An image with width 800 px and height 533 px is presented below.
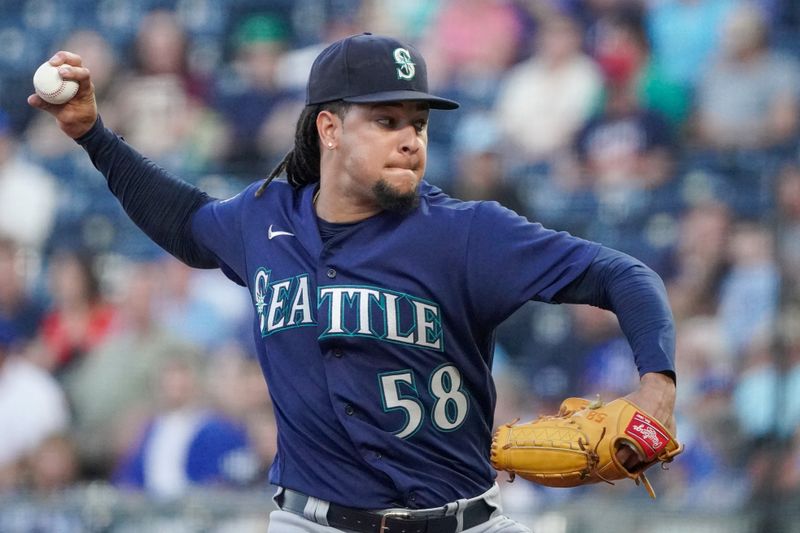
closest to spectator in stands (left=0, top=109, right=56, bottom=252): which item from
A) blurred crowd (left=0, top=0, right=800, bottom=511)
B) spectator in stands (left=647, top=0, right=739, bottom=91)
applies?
blurred crowd (left=0, top=0, right=800, bottom=511)

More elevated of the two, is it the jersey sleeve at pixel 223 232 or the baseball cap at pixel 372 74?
the baseball cap at pixel 372 74

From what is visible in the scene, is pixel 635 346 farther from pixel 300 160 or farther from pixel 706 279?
pixel 706 279

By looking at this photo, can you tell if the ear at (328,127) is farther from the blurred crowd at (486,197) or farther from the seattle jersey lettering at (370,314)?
the blurred crowd at (486,197)

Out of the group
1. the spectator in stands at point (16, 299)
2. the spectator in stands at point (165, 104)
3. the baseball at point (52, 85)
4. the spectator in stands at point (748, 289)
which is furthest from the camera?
the spectator in stands at point (165, 104)

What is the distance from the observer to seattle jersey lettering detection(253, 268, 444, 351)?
324cm

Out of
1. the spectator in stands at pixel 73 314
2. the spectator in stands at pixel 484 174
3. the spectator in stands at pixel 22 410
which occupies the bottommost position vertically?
the spectator in stands at pixel 22 410

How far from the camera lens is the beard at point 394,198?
3303mm

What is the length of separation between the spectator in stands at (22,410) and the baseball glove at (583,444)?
479cm

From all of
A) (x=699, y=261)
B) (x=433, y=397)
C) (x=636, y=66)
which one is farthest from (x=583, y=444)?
(x=636, y=66)

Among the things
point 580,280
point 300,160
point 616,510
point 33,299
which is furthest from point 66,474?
point 580,280

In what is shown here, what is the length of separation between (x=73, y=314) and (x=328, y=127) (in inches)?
182

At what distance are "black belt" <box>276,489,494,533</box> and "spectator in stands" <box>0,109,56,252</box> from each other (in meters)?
5.27

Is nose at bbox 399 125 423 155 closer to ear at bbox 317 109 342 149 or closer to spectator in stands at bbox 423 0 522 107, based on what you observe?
ear at bbox 317 109 342 149

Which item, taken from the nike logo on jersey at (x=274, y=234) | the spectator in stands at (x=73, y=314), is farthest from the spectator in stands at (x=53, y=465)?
the nike logo on jersey at (x=274, y=234)
